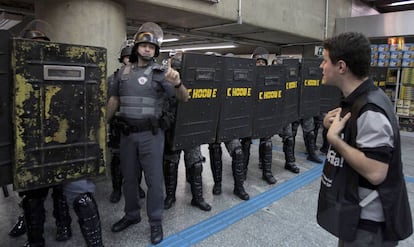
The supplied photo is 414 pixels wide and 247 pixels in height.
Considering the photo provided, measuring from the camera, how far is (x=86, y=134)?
1.52m

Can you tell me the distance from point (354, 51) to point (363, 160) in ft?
1.25

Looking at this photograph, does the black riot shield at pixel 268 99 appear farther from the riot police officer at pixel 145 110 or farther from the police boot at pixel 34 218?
the police boot at pixel 34 218

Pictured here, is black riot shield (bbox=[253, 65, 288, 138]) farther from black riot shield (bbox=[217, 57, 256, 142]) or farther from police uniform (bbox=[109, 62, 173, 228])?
police uniform (bbox=[109, 62, 173, 228])

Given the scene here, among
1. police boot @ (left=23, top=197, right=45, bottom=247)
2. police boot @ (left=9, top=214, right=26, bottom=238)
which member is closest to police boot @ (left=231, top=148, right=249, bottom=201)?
police boot @ (left=23, top=197, right=45, bottom=247)

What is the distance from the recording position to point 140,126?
192 centimetres

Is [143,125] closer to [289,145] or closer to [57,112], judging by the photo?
[57,112]

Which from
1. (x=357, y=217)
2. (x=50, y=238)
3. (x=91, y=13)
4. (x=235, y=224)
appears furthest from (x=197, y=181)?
(x=91, y=13)

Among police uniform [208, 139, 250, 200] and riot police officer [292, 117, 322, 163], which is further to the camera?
riot police officer [292, 117, 322, 163]

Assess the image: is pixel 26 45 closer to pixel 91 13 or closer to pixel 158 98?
pixel 158 98

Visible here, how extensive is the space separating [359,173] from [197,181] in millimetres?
1712

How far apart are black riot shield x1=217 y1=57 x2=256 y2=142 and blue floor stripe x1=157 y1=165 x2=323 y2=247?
647 mm

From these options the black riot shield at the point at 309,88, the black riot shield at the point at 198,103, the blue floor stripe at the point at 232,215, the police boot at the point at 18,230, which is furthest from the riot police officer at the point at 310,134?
the police boot at the point at 18,230

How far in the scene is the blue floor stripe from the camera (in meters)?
2.08

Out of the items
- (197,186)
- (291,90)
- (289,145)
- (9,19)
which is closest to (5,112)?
(197,186)
